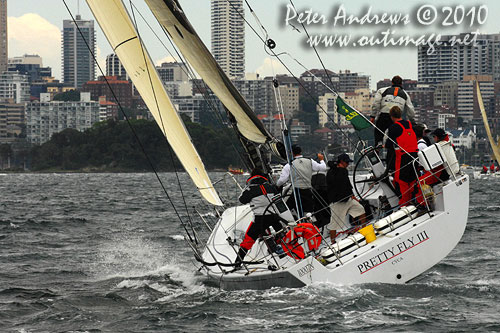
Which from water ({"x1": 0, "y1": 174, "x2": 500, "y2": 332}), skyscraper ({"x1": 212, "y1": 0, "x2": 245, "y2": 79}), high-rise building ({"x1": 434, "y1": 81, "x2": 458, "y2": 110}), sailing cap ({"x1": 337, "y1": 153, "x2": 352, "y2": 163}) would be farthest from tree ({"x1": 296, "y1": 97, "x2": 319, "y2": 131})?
sailing cap ({"x1": 337, "y1": 153, "x2": 352, "y2": 163})

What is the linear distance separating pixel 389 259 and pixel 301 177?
5.19 feet

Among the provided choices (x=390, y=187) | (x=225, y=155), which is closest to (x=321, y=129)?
(x=225, y=155)

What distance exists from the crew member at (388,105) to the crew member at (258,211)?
1.97 m

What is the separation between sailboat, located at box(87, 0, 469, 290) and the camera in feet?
35.4

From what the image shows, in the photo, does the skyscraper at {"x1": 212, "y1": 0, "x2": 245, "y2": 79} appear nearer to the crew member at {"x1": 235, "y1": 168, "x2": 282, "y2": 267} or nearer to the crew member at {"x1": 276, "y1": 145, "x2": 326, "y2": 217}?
the crew member at {"x1": 276, "y1": 145, "x2": 326, "y2": 217}

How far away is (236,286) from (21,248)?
8.58m

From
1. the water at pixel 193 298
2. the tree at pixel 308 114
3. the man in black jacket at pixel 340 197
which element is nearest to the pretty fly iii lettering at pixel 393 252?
the water at pixel 193 298

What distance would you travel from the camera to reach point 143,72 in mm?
12484

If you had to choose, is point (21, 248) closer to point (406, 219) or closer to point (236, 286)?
point (236, 286)

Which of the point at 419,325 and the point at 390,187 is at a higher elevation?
the point at 390,187

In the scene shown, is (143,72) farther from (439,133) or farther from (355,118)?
(439,133)

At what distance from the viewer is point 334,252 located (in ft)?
35.2

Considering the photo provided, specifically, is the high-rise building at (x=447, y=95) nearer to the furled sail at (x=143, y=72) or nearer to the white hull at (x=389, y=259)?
the furled sail at (x=143, y=72)

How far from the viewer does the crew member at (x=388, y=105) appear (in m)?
12.6
